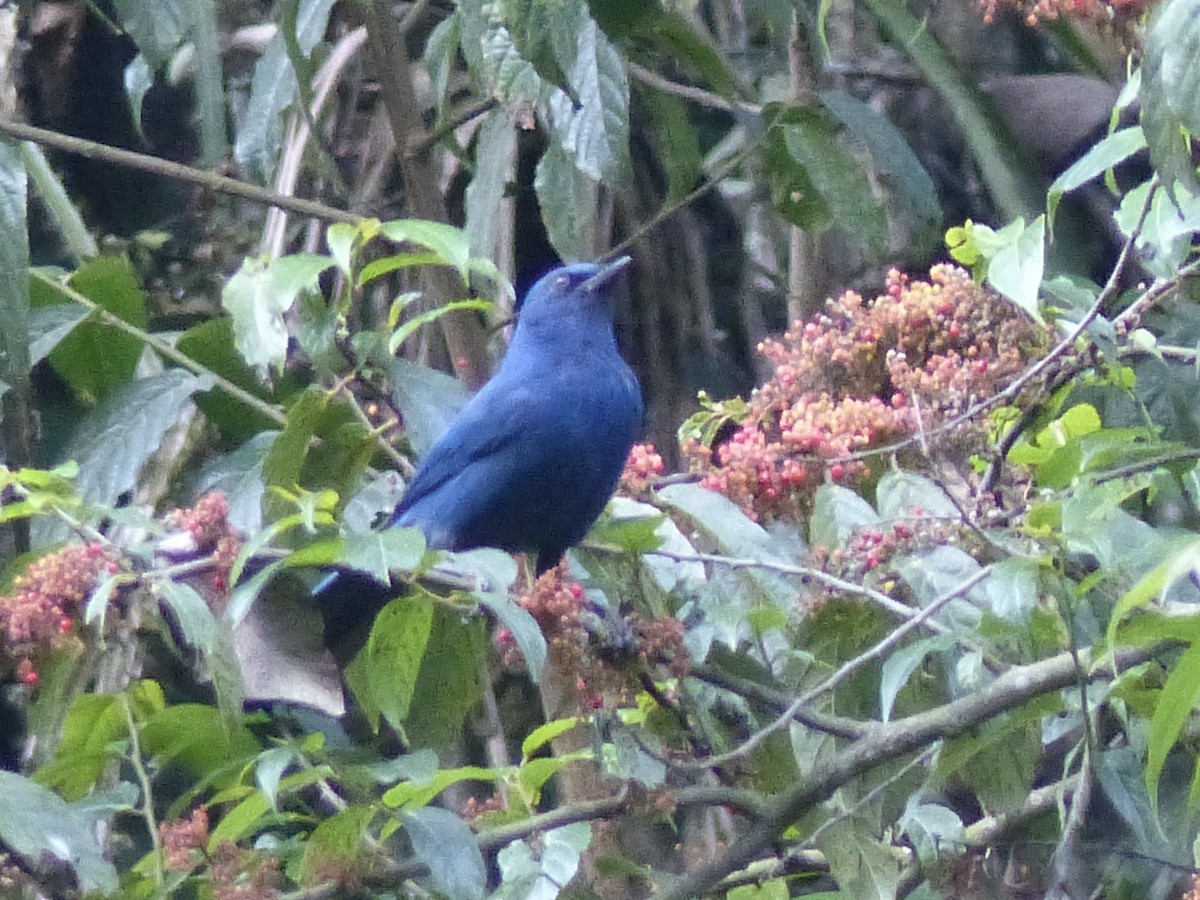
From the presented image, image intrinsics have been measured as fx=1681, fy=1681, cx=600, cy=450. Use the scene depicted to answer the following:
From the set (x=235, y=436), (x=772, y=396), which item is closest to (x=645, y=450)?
(x=772, y=396)

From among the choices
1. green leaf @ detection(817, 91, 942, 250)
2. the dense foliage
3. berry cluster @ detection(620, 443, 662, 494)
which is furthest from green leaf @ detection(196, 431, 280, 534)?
green leaf @ detection(817, 91, 942, 250)

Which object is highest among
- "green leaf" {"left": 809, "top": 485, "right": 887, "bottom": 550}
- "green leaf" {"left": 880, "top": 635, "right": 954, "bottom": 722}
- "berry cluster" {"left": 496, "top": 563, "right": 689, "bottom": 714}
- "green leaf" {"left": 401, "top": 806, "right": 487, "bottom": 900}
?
"green leaf" {"left": 809, "top": 485, "right": 887, "bottom": 550}

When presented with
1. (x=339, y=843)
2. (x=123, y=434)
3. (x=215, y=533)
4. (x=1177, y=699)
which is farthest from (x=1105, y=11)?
(x=123, y=434)

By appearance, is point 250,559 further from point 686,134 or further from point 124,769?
point 124,769

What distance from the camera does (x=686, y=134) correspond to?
3.36 meters

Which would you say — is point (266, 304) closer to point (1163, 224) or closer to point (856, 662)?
point (856, 662)

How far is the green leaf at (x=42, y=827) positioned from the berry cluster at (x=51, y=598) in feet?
0.58

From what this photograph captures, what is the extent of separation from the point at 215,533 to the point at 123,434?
2.32 feet

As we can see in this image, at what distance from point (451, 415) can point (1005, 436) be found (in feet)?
2.87

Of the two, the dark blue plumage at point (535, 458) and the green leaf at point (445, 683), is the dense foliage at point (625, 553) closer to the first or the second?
the green leaf at point (445, 683)

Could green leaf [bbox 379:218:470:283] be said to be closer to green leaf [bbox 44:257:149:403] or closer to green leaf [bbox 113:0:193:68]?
green leaf [bbox 113:0:193:68]

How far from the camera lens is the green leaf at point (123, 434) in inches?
108

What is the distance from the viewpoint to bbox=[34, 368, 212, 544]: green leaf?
2.74 m

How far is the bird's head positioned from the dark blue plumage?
0.10m
